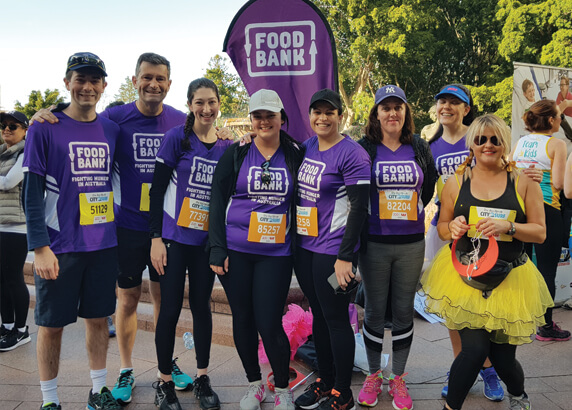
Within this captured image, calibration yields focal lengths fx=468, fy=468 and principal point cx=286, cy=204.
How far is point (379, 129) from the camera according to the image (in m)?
3.14

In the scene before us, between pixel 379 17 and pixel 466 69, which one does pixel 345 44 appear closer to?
pixel 379 17

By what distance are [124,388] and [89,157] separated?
63.2 inches

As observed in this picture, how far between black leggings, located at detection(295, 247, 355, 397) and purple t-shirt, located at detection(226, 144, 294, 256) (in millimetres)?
173

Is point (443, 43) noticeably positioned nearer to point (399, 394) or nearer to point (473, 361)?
point (399, 394)

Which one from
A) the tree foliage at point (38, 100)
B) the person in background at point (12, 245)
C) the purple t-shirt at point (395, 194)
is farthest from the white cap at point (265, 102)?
the tree foliage at point (38, 100)

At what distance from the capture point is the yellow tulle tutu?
2488 mm

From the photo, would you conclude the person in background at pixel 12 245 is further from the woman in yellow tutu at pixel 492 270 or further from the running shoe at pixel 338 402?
the woman in yellow tutu at pixel 492 270

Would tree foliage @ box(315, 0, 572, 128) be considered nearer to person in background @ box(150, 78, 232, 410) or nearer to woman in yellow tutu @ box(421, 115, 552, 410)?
woman in yellow tutu @ box(421, 115, 552, 410)

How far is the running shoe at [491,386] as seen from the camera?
124 inches

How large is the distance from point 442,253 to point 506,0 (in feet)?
61.2

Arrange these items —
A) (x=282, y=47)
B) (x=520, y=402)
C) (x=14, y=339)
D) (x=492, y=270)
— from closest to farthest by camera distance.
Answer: (x=492, y=270), (x=520, y=402), (x=282, y=47), (x=14, y=339)

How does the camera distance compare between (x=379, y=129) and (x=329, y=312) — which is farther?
(x=379, y=129)

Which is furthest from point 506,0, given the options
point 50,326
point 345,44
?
point 50,326

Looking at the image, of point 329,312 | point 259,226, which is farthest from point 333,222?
point 329,312
